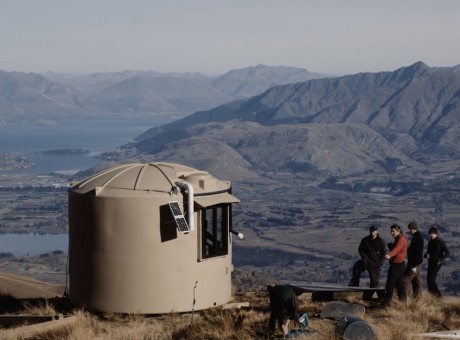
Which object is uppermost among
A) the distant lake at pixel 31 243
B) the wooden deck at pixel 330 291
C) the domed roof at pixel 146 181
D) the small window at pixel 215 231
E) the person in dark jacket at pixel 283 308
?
the domed roof at pixel 146 181

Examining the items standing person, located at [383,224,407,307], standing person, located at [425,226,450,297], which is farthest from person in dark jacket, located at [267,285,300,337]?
standing person, located at [425,226,450,297]

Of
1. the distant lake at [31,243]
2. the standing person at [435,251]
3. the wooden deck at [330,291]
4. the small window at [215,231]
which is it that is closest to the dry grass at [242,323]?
the wooden deck at [330,291]

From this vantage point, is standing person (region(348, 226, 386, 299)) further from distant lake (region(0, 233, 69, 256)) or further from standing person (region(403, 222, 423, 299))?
distant lake (region(0, 233, 69, 256))

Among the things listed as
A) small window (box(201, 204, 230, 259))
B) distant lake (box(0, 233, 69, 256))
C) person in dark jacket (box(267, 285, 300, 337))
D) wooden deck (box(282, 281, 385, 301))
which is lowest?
distant lake (box(0, 233, 69, 256))

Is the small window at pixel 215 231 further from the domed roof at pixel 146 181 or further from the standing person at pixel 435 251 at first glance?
the standing person at pixel 435 251

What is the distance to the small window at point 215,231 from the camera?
18.0 metres

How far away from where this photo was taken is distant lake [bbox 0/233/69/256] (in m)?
156

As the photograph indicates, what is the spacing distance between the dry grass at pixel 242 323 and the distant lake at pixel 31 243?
13464cm

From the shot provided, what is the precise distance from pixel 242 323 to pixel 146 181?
3.72m

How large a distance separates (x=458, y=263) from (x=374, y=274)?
142492 mm

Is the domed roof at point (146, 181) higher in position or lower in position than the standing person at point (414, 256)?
higher

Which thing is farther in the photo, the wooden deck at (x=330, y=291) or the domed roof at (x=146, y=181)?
the wooden deck at (x=330, y=291)

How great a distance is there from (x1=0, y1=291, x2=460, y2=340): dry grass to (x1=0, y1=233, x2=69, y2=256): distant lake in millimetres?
134645

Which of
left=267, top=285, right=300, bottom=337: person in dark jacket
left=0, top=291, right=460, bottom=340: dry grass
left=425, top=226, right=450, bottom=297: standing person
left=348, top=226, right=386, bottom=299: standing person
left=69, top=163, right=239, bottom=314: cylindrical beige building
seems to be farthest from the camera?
left=348, top=226, right=386, bottom=299: standing person
